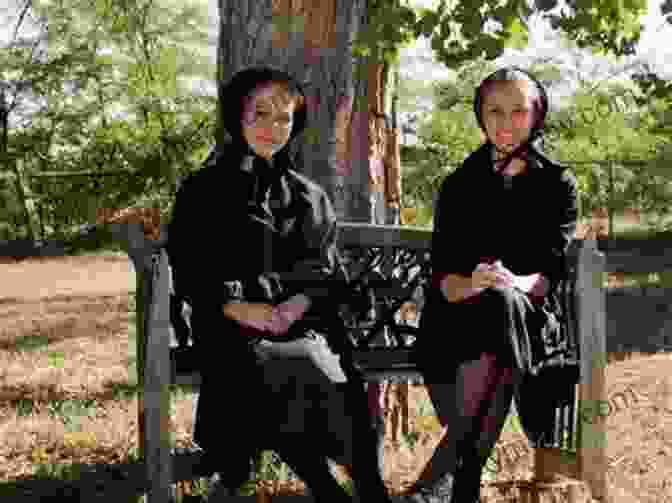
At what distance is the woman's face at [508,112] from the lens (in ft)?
10.1

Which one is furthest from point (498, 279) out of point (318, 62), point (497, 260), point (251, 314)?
point (318, 62)

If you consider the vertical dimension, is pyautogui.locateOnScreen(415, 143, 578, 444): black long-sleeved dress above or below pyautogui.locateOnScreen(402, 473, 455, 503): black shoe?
above

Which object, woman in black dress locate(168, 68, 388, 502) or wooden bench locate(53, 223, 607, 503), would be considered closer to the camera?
woman in black dress locate(168, 68, 388, 502)

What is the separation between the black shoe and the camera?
3.45 m

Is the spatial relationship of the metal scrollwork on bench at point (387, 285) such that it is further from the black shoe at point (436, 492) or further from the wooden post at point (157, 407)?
the wooden post at point (157, 407)

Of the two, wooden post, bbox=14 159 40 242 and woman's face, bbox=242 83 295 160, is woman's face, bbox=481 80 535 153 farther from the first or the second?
wooden post, bbox=14 159 40 242

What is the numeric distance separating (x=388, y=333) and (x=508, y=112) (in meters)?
1.39

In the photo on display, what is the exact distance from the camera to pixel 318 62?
3998 millimetres

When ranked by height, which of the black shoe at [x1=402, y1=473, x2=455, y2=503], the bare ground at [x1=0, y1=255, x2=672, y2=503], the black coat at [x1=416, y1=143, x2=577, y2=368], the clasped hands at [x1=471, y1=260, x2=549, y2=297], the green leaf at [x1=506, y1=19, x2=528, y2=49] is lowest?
the bare ground at [x1=0, y1=255, x2=672, y2=503]

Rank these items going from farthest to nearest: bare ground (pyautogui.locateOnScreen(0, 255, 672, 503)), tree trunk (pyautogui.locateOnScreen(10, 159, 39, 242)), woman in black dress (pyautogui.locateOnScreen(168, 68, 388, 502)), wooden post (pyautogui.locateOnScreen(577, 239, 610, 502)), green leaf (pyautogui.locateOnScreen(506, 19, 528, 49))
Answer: tree trunk (pyautogui.locateOnScreen(10, 159, 39, 242)) → green leaf (pyautogui.locateOnScreen(506, 19, 528, 49)) → bare ground (pyautogui.locateOnScreen(0, 255, 672, 503)) → wooden post (pyautogui.locateOnScreen(577, 239, 610, 502)) → woman in black dress (pyautogui.locateOnScreen(168, 68, 388, 502))

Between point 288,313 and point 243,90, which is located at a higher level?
point 243,90

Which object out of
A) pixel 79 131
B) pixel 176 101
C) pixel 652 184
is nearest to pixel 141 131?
pixel 176 101

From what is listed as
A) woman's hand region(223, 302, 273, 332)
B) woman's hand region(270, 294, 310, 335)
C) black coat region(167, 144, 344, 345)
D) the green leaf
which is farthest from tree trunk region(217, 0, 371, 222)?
woman's hand region(223, 302, 273, 332)

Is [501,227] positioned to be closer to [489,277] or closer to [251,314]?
[489,277]
